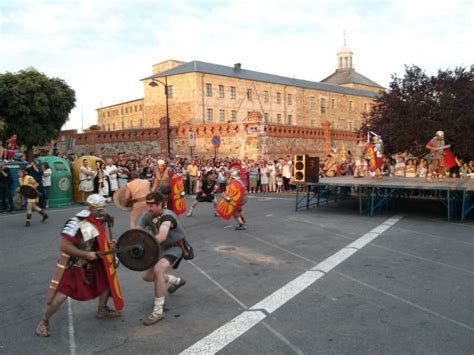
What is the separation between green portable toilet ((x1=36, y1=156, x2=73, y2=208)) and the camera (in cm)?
1605

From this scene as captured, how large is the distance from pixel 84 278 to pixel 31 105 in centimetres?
3138

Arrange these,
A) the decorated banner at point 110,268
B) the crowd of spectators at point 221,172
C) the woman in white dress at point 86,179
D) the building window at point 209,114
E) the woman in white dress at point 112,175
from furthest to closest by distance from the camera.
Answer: the building window at point 209,114 < the crowd of spectators at point 221,172 < the woman in white dress at point 112,175 < the woman in white dress at point 86,179 < the decorated banner at point 110,268

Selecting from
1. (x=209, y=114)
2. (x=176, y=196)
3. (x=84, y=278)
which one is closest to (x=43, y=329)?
(x=84, y=278)

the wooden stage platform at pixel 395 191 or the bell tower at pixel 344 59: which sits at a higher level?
the bell tower at pixel 344 59

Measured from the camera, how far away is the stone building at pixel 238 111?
35406 millimetres

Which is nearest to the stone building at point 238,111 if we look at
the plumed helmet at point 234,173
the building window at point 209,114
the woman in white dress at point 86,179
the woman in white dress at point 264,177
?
the building window at point 209,114

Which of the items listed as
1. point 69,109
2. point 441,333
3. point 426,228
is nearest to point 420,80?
point 426,228

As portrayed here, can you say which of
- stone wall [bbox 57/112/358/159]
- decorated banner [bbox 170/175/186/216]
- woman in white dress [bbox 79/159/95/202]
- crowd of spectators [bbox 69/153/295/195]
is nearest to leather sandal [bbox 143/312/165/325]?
decorated banner [bbox 170/175/186/216]

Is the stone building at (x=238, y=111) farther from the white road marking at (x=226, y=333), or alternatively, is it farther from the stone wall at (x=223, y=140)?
the white road marking at (x=226, y=333)

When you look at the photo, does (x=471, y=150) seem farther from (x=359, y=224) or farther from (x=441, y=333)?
(x=441, y=333)

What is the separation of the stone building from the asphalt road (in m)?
21.0

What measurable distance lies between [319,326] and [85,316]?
286 centimetres

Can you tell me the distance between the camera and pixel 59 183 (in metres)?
16.3

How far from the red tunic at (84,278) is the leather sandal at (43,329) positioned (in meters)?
0.47
